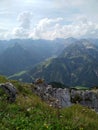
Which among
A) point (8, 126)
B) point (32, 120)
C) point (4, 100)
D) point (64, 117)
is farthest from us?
point (4, 100)

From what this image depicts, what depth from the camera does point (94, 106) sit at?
5256 cm

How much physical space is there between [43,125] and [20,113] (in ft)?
8.08

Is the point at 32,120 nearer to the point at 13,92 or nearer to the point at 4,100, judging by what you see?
the point at 4,100

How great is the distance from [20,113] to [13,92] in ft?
13.3

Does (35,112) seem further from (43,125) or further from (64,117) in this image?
(43,125)

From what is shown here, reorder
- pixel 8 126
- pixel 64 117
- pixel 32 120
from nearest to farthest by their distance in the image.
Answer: pixel 8 126 < pixel 32 120 < pixel 64 117

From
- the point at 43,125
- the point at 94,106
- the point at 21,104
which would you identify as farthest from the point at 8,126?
the point at 94,106

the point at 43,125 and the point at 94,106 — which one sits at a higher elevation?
the point at 43,125

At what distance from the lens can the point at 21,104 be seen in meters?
15.6

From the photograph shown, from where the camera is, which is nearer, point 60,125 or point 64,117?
point 60,125

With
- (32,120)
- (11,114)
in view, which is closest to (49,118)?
(32,120)

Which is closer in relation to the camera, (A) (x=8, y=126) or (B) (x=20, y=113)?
A: (A) (x=8, y=126)

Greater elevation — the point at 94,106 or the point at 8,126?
the point at 8,126

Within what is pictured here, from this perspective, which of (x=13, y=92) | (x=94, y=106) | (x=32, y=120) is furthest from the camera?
(x=94, y=106)
